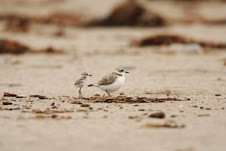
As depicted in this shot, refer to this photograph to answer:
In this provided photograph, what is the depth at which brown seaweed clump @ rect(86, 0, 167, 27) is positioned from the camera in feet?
95.9

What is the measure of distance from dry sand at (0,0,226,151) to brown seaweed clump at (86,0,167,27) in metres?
6.88

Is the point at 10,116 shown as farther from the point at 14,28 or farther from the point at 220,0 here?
the point at 220,0

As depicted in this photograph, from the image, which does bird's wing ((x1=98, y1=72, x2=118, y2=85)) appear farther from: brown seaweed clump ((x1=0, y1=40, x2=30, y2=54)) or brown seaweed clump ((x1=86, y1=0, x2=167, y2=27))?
brown seaweed clump ((x1=86, y1=0, x2=167, y2=27))

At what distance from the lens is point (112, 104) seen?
9805 millimetres

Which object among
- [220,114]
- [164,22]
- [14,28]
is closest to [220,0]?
[164,22]

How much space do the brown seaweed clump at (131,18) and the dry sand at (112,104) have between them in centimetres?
688

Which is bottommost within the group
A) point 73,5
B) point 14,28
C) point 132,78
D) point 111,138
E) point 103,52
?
point 111,138

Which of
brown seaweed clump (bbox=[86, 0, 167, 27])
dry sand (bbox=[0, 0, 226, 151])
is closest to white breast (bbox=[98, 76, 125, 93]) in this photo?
dry sand (bbox=[0, 0, 226, 151])

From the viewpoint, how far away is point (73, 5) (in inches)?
1330

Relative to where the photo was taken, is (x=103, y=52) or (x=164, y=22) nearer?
A: (x=103, y=52)

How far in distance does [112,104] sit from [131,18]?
20.2m

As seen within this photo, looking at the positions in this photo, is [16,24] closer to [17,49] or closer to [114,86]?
[17,49]

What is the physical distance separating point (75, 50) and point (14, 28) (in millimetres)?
6874

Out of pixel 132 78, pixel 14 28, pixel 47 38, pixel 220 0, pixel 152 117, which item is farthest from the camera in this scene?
pixel 220 0
